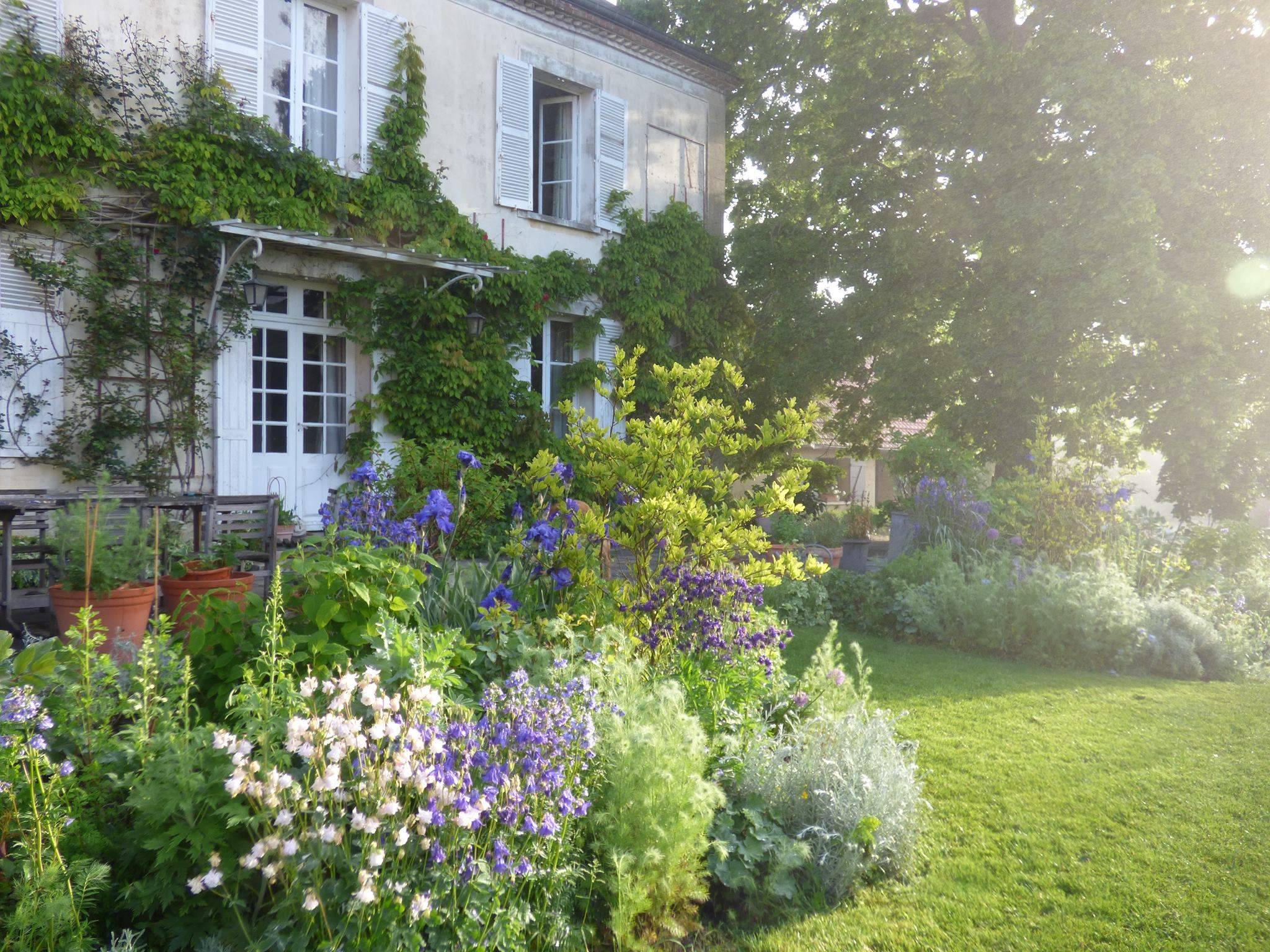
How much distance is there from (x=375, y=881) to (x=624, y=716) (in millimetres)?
1015

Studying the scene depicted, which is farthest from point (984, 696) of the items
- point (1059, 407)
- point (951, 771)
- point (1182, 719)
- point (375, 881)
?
point (1059, 407)

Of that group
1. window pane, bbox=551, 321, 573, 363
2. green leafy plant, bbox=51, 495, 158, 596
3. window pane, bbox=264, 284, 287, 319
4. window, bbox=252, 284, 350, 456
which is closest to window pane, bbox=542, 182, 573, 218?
window pane, bbox=551, 321, 573, 363

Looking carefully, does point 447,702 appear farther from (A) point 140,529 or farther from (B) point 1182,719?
(B) point 1182,719

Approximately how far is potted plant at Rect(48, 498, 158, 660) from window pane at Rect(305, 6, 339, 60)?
5897 mm

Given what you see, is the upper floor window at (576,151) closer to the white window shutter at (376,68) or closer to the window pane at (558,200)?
the window pane at (558,200)

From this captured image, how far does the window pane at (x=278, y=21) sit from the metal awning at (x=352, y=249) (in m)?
1.86

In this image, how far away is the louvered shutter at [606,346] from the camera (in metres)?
10.4

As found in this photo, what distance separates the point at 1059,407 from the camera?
36.3 feet

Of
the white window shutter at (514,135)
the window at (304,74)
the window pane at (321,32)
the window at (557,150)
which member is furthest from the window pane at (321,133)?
the window at (557,150)

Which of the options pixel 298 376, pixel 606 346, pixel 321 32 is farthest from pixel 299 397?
pixel 606 346

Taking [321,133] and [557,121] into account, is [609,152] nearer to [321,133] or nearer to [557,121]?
[557,121]

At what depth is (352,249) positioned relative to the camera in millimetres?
7617

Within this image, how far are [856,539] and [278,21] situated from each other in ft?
27.9

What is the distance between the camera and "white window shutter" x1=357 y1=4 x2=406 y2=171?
825cm
